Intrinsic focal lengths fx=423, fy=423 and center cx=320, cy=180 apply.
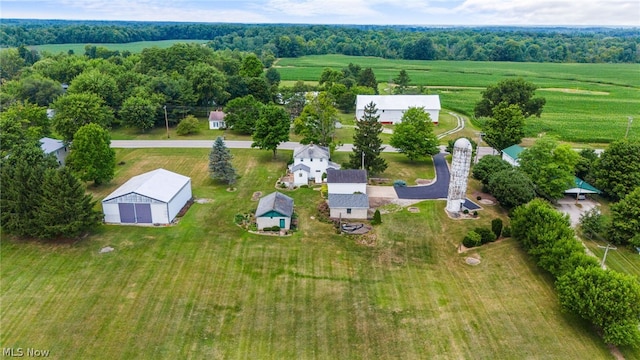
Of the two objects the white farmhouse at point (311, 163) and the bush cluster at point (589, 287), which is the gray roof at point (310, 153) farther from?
the bush cluster at point (589, 287)

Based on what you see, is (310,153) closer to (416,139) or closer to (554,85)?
(416,139)

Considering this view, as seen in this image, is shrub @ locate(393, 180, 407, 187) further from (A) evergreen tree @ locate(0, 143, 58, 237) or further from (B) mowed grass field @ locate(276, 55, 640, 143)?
(B) mowed grass field @ locate(276, 55, 640, 143)

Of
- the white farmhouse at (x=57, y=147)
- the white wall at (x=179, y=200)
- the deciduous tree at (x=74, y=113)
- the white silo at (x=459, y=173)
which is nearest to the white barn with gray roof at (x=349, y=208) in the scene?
the white silo at (x=459, y=173)

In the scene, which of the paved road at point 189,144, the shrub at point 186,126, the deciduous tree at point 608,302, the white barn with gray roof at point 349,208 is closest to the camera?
the deciduous tree at point 608,302

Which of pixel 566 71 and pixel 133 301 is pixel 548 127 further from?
pixel 566 71

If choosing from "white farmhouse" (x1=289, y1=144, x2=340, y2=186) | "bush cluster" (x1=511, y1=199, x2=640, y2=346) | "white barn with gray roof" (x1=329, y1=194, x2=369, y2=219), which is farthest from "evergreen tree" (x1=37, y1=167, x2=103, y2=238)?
"bush cluster" (x1=511, y1=199, x2=640, y2=346)

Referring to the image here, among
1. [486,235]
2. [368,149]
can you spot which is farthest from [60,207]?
[486,235]
